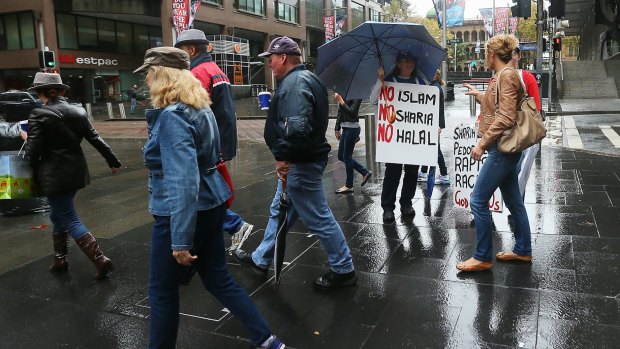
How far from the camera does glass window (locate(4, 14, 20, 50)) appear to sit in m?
39.3

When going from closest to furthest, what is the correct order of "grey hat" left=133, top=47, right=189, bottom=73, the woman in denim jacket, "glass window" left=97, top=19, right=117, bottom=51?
the woman in denim jacket < "grey hat" left=133, top=47, right=189, bottom=73 < "glass window" left=97, top=19, right=117, bottom=51

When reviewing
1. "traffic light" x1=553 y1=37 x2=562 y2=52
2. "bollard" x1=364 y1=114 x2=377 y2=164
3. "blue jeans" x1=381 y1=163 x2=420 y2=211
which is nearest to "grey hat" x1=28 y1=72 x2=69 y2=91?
"blue jeans" x1=381 y1=163 x2=420 y2=211

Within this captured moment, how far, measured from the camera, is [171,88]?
108 inches

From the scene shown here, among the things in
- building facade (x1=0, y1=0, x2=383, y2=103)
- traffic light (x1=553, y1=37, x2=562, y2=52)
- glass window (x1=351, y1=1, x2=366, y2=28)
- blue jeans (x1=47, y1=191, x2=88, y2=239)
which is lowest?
blue jeans (x1=47, y1=191, x2=88, y2=239)

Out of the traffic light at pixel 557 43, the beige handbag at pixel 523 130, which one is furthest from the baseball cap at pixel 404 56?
the traffic light at pixel 557 43

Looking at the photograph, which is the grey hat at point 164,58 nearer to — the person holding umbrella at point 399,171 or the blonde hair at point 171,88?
the blonde hair at point 171,88

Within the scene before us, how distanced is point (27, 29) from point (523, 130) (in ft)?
140

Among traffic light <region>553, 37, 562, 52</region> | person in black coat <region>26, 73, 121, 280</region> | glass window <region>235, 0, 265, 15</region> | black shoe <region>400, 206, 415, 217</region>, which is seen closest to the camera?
person in black coat <region>26, 73, 121, 280</region>

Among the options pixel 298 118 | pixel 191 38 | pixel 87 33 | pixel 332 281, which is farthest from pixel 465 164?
pixel 87 33

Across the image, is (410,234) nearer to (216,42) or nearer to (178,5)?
(178,5)

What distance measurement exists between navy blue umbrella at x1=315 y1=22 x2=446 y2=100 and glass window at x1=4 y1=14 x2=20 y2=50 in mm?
41304

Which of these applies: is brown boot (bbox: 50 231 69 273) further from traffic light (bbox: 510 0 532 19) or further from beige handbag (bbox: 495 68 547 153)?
traffic light (bbox: 510 0 532 19)

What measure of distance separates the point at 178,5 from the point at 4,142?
14480 millimetres

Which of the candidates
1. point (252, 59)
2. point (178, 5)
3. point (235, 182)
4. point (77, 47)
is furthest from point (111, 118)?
point (252, 59)
